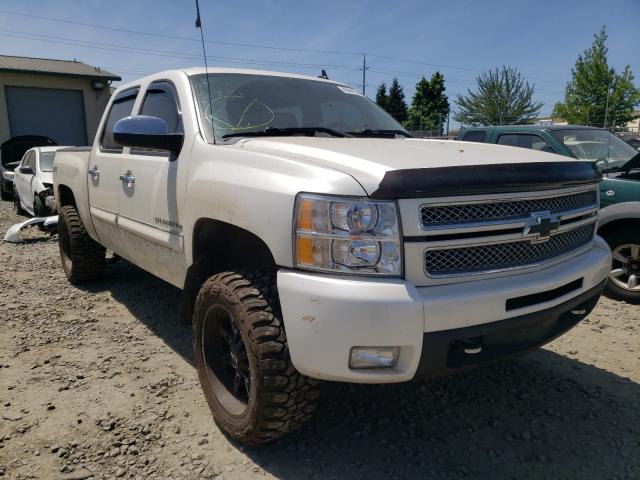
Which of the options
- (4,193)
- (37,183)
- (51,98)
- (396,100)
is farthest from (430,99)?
(37,183)

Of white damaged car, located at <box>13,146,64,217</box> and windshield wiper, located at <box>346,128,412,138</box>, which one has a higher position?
windshield wiper, located at <box>346,128,412,138</box>

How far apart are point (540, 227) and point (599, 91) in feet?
103

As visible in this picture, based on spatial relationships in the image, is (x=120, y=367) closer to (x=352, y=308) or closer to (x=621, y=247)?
(x=352, y=308)

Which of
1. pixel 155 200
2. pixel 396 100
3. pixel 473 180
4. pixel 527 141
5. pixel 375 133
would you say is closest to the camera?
pixel 473 180

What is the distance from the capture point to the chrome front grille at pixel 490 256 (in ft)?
6.54

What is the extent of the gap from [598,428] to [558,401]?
290 millimetres

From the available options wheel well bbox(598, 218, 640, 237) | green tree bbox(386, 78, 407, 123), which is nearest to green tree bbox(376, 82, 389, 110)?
green tree bbox(386, 78, 407, 123)

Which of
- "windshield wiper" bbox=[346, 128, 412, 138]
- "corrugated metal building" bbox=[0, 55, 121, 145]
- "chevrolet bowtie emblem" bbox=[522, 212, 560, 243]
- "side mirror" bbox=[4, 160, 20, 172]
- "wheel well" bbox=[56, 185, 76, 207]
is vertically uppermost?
"corrugated metal building" bbox=[0, 55, 121, 145]

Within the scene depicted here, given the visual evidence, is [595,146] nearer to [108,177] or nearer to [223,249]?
[223,249]

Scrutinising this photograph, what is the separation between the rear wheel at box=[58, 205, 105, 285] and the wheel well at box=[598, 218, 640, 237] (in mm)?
4925

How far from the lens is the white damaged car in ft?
28.6

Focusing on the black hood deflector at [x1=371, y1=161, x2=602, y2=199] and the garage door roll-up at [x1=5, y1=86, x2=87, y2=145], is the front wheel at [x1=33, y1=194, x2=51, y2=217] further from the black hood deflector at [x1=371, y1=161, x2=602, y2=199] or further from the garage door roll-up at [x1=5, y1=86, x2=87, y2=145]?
the garage door roll-up at [x1=5, y1=86, x2=87, y2=145]

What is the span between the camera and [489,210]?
82.6 inches

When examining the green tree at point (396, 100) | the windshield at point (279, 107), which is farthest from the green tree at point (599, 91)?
the windshield at point (279, 107)
